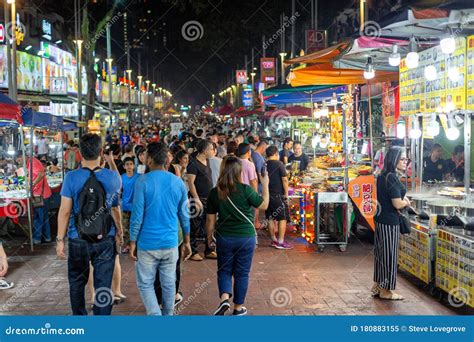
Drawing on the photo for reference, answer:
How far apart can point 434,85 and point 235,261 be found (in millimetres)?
4344

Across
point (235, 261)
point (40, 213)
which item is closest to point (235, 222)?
point (235, 261)

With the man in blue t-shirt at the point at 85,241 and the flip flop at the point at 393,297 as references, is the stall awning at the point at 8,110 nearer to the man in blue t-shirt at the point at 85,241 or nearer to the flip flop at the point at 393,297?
the man in blue t-shirt at the point at 85,241

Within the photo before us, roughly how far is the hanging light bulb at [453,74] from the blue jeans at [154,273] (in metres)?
4.61

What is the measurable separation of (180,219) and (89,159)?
3.45ft

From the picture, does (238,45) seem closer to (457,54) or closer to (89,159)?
(457,54)

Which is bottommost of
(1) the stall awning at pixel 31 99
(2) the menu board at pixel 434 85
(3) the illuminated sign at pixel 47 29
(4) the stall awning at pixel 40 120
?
(4) the stall awning at pixel 40 120

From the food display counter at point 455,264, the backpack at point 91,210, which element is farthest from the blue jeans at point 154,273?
the food display counter at point 455,264

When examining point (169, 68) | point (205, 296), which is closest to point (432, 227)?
point (205, 296)

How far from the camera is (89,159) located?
568cm

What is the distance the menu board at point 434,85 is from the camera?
812cm

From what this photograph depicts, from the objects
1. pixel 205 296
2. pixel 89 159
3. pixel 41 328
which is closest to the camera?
pixel 89 159

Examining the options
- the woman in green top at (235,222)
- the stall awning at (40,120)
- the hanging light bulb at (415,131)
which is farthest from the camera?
the stall awning at (40,120)

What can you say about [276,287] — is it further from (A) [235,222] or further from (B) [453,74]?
(B) [453,74]

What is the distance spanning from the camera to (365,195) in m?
10.8
